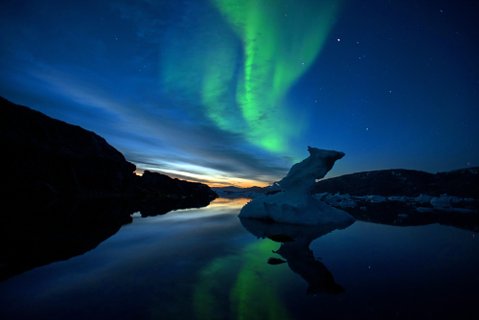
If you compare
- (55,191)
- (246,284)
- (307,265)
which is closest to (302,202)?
(307,265)

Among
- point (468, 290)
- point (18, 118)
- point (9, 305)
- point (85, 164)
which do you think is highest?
point (18, 118)

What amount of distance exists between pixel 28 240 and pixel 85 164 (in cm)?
4364

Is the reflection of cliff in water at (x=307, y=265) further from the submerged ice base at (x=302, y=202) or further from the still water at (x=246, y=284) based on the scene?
the submerged ice base at (x=302, y=202)

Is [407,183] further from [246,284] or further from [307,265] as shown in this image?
[246,284]

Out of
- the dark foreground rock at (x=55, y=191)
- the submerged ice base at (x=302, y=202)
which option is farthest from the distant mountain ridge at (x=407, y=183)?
the dark foreground rock at (x=55, y=191)

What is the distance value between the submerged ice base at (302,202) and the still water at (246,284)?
822cm

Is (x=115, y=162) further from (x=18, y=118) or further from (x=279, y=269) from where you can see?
(x=279, y=269)

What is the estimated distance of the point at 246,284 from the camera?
232 inches

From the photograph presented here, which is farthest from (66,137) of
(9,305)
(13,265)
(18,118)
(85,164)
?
(9,305)

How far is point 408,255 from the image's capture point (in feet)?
31.7

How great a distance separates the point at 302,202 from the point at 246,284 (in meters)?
14.0

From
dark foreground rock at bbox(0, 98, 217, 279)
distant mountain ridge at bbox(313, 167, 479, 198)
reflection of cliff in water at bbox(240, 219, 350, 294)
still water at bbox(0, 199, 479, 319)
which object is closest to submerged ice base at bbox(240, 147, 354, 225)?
reflection of cliff in water at bbox(240, 219, 350, 294)

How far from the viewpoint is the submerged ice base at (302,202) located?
18.6m

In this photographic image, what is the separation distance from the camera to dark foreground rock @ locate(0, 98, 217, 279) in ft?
30.8
